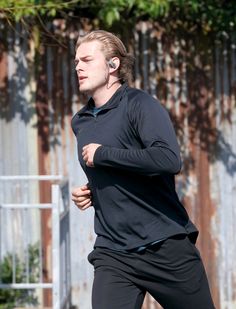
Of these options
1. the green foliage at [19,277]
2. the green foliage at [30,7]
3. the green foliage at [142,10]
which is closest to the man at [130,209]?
the green foliage at [30,7]

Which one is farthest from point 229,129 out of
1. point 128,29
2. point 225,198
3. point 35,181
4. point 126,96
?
point 126,96

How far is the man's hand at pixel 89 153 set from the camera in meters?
3.38

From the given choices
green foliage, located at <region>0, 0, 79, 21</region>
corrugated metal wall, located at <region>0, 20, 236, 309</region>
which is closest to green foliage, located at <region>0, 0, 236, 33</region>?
green foliage, located at <region>0, 0, 79, 21</region>

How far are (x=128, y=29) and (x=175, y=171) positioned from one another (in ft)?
11.1

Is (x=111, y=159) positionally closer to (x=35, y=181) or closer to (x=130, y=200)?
(x=130, y=200)

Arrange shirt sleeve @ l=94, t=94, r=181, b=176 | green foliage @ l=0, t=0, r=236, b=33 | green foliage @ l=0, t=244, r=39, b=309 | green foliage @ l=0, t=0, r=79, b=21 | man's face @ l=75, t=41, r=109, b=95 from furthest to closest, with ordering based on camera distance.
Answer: green foliage @ l=0, t=244, r=39, b=309 < green foliage @ l=0, t=0, r=236, b=33 < green foliage @ l=0, t=0, r=79, b=21 < man's face @ l=75, t=41, r=109, b=95 < shirt sleeve @ l=94, t=94, r=181, b=176

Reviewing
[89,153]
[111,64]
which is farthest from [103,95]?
[89,153]

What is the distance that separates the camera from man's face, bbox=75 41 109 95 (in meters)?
3.55

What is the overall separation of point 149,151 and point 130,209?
0.91 ft

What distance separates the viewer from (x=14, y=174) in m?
6.58

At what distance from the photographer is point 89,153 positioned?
11.1 feet

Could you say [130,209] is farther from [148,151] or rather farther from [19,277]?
[19,277]

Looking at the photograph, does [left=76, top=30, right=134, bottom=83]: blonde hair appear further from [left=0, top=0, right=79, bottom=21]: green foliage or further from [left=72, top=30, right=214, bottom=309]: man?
[left=0, top=0, right=79, bottom=21]: green foliage

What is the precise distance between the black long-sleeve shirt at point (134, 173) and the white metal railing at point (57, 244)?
1992 mm
